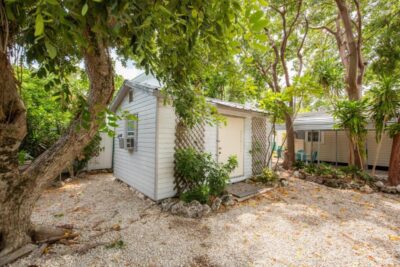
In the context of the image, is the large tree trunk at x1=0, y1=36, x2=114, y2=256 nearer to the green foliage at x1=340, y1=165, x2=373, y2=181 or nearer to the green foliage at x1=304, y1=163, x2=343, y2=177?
the green foliage at x1=304, y1=163, x2=343, y2=177

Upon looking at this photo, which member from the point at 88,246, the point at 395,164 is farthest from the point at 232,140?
the point at 395,164

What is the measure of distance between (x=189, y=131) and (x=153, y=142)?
0.92 m

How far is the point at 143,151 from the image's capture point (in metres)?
4.80

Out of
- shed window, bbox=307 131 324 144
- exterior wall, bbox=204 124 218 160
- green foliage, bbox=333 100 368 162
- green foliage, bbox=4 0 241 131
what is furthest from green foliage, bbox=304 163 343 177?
green foliage, bbox=4 0 241 131

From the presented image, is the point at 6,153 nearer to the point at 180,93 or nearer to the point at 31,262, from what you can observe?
the point at 31,262

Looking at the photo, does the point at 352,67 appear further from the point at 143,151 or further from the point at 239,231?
the point at 143,151

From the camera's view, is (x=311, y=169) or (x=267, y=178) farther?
(x=311, y=169)

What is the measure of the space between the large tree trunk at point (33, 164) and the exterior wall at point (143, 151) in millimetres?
2023

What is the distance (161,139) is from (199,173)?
1111 millimetres

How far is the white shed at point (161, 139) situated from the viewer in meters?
4.31

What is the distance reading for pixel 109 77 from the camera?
92.6 inches

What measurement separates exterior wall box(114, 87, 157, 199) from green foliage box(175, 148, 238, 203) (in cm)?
63

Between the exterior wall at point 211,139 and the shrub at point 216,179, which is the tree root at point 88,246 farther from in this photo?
the exterior wall at point 211,139

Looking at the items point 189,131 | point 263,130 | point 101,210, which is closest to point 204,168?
point 189,131
